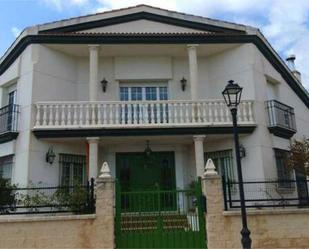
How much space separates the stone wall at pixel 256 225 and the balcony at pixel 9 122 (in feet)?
27.3

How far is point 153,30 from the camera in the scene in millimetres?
16062

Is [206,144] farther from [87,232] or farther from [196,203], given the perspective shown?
[87,232]

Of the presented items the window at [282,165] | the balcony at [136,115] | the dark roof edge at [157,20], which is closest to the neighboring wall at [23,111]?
the balcony at [136,115]

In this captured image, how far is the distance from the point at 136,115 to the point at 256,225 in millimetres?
6510

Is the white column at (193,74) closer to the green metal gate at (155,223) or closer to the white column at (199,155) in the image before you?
the white column at (199,155)

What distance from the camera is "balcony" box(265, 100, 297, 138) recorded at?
15.5m

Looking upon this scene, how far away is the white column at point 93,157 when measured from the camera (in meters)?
13.9

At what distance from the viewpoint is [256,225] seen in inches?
398

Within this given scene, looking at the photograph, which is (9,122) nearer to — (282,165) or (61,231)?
(61,231)

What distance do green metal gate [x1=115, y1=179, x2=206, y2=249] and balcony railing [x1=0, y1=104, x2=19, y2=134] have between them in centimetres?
667

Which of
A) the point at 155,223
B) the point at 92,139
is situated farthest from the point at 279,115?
the point at 155,223

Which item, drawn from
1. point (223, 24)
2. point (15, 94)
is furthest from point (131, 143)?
point (223, 24)

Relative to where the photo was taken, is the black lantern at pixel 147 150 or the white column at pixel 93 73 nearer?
the white column at pixel 93 73

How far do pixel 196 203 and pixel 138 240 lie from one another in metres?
1.90
